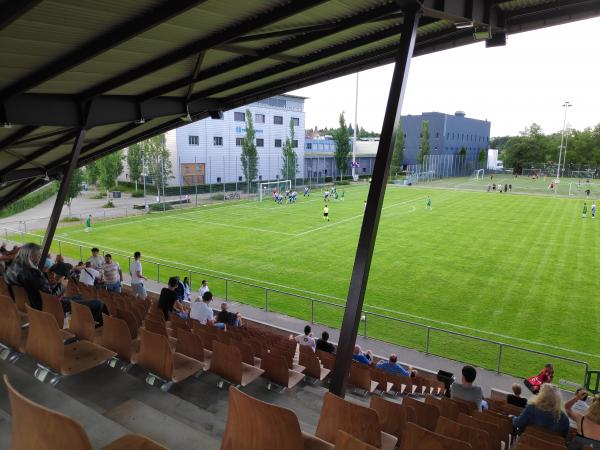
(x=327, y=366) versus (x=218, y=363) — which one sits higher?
(x=218, y=363)

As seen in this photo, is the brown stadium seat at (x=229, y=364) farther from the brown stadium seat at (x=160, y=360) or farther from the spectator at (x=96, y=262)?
the spectator at (x=96, y=262)

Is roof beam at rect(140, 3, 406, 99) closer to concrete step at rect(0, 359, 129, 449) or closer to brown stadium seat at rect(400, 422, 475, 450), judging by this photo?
brown stadium seat at rect(400, 422, 475, 450)

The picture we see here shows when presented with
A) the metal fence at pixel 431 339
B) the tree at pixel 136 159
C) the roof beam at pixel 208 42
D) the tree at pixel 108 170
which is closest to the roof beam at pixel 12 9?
the roof beam at pixel 208 42

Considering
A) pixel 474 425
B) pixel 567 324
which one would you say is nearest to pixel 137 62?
pixel 474 425

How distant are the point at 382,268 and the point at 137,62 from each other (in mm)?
16129

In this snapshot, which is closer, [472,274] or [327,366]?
[327,366]

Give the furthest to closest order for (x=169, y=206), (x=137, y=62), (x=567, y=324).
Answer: (x=169, y=206)
(x=567, y=324)
(x=137, y=62)

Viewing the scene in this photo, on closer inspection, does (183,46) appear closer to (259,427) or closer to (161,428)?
(161,428)

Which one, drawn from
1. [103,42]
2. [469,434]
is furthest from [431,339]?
[103,42]

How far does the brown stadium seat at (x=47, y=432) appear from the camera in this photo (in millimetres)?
1968

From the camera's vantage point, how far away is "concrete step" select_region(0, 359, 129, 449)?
9.49ft

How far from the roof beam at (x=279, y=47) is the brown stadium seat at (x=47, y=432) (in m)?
6.80

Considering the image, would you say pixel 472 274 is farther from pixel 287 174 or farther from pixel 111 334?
pixel 287 174

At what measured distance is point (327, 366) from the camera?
8.20m
